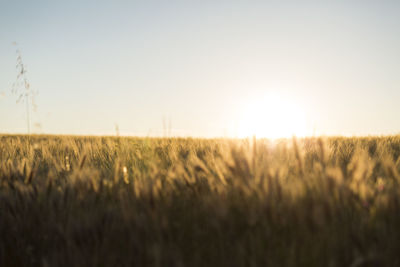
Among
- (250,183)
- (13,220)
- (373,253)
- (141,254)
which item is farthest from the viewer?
(13,220)

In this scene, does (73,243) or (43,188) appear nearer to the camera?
(73,243)

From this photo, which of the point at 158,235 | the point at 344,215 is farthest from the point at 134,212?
the point at 344,215

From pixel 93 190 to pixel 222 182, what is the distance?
624 mm

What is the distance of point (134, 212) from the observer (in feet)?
3.85

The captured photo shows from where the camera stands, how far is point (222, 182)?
1.40 m

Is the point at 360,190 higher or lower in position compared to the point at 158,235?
higher

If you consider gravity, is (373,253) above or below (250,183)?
below

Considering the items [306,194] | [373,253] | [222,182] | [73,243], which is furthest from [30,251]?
[373,253]

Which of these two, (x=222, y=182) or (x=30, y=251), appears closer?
(x=30, y=251)

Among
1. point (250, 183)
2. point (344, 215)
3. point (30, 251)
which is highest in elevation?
point (250, 183)

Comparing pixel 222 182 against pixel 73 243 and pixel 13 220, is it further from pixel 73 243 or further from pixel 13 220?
pixel 13 220

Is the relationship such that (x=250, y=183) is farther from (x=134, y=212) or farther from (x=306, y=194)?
(x=134, y=212)

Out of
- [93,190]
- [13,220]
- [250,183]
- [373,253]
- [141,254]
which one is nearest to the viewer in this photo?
[373,253]

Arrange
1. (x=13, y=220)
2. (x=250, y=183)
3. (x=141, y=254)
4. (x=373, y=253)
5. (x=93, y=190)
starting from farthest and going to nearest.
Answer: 1. (x=93, y=190)
2. (x=13, y=220)
3. (x=250, y=183)
4. (x=141, y=254)
5. (x=373, y=253)
